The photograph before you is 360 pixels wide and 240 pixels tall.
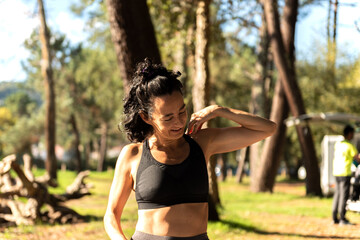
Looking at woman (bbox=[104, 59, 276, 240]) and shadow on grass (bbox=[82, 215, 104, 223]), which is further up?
woman (bbox=[104, 59, 276, 240])

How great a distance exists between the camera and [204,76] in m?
9.91

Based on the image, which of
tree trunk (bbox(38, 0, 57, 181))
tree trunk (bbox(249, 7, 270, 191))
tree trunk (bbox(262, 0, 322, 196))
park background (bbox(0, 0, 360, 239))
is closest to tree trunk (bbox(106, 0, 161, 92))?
park background (bbox(0, 0, 360, 239))

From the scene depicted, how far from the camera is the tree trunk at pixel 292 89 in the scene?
15.7 meters

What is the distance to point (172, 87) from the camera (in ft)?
8.39

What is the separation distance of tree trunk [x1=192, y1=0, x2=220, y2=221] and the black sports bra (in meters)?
Answer: 6.97

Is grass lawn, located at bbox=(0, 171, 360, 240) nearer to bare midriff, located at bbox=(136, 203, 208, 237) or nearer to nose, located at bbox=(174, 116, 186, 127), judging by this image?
bare midriff, located at bbox=(136, 203, 208, 237)

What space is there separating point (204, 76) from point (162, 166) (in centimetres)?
745

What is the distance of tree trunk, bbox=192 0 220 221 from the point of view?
9.74 metres

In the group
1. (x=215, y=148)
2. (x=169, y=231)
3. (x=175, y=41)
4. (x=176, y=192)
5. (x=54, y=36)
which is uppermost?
(x=54, y=36)

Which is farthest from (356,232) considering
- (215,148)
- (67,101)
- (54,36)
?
(67,101)

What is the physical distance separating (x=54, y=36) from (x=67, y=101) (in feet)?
21.6

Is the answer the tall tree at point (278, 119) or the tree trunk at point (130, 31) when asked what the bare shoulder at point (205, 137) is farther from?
the tall tree at point (278, 119)

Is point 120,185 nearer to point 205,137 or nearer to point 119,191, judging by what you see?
point 119,191

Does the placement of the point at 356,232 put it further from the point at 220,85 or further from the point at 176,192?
the point at 220,85
